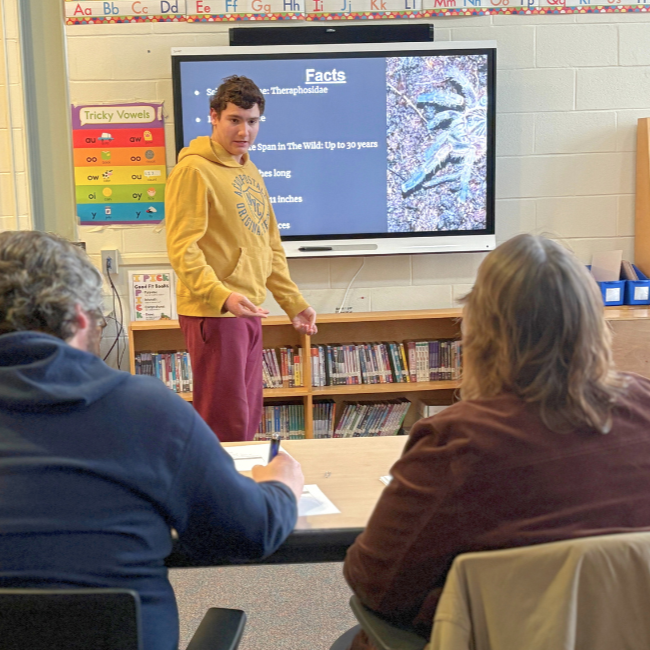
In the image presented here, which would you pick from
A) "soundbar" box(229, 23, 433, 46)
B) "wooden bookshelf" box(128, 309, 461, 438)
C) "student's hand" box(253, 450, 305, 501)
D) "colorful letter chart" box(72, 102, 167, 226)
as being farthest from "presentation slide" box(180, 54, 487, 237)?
"student's hand" box(253, 450, 305, 501)

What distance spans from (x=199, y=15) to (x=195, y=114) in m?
0.51

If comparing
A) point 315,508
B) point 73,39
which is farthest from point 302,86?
point 315,508

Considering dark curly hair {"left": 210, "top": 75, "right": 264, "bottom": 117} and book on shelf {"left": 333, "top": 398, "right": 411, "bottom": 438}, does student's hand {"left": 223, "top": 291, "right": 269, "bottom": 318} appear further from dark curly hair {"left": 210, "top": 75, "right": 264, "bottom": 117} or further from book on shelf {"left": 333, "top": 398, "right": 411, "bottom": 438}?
book on shelf {"left": 333, "top": 398, "right": 411, "bottom": 438}

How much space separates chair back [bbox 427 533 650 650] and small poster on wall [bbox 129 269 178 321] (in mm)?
2946

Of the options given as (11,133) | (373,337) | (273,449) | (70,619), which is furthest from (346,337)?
(70,619)

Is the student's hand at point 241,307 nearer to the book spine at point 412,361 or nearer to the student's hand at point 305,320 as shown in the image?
the student's hand at point 305,320

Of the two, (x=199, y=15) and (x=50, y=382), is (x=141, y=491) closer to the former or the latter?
(x=50, y=382)

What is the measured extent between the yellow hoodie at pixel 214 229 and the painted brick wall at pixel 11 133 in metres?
1.39

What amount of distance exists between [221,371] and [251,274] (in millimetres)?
361

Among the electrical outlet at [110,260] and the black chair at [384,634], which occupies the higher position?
the electrical outlet at [110,260]

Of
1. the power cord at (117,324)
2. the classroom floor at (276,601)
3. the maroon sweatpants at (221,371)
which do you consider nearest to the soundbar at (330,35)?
the power cord at (117,324)

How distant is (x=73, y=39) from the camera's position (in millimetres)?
3508

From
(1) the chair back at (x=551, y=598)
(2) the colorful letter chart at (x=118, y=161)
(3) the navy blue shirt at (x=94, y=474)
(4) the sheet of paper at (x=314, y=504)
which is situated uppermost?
(2) the colorful letter chart at (x=118, y=161)

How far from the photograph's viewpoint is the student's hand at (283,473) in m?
1.23
